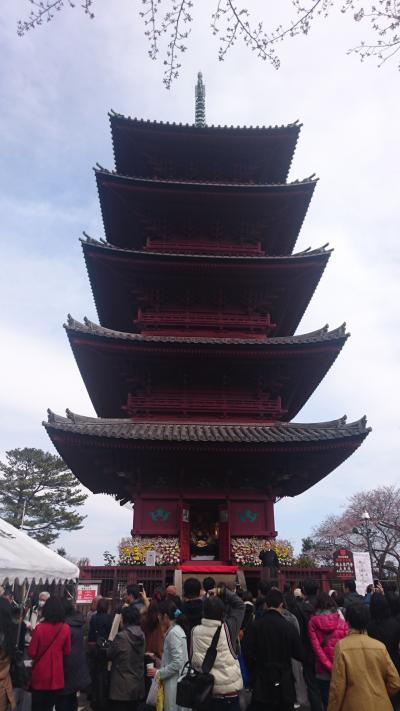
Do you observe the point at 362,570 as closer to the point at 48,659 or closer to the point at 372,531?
the point at 48,659

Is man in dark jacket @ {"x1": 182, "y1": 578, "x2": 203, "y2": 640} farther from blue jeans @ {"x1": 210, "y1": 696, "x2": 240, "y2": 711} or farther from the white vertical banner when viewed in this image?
the white vertical banner

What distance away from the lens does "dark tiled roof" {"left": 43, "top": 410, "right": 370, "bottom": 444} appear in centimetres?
1527

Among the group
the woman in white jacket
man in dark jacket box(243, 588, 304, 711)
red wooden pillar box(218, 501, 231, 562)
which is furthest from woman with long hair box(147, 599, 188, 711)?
red wooden pillar box(218, 501, 231, 562)

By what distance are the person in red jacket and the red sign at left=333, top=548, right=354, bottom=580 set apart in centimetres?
953

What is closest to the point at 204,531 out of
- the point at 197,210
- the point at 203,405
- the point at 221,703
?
the point at 203,405

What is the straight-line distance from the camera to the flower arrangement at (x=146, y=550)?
575 inches

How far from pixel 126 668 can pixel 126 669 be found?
0.04 ft

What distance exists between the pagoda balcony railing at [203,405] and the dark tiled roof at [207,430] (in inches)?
20.4

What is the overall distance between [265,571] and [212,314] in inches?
365

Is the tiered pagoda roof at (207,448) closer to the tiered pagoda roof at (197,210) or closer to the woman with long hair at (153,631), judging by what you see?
the tiered pagoda roof at (197,210)

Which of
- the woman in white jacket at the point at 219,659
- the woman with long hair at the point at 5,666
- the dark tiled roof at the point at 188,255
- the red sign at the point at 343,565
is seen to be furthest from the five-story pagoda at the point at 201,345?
the woman in white jacket at the point at 219,659

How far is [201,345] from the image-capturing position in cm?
1711

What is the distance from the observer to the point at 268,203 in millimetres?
21000

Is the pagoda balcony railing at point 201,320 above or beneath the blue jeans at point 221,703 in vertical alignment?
above
